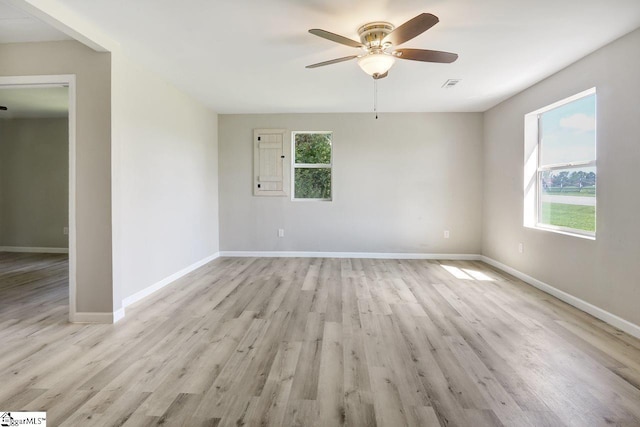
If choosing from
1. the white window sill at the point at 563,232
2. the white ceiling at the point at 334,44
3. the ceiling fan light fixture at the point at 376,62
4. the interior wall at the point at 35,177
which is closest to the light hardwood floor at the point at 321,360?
the white window sill at the point at 563,232

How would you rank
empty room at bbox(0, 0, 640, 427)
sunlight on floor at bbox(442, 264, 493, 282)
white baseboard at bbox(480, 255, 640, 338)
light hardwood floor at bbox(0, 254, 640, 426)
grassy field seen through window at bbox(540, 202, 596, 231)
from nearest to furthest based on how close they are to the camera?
1. light hardwood floor at bbox(0, 254, 640, 426)
2. empty room at bbox(0, 0, 640, 427)
3. white baseboard at bbox(480, 255, 640, 338)
4. grassy field seen through window at bbox(540, 202, 596, 231)
5. sunlight on floor at bbox(442, 264, 493, 282)

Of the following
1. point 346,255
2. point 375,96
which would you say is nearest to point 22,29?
point 375,96

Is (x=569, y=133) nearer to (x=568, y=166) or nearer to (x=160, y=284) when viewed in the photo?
(x=568, y=166)

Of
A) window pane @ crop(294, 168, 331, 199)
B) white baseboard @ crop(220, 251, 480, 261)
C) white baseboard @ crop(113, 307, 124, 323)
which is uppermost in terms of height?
window pane @ crop(294, 168, 331, 199)

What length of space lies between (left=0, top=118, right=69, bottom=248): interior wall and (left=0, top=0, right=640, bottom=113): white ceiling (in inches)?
151

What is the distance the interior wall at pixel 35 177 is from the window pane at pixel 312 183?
4544 millimetres

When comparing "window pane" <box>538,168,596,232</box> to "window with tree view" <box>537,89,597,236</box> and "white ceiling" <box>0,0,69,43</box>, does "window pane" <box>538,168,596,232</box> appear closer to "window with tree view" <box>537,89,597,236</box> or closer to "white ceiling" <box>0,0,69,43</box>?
"window with tree view" <box>537,89,597,236</box>

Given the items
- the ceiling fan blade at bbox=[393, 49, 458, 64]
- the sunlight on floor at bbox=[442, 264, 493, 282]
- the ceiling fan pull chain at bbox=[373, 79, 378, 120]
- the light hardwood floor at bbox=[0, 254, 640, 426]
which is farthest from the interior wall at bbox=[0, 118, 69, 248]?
the sunlight on floor at bbox=[442, 264, 493, 282]

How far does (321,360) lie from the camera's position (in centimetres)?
209

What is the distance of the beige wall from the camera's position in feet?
8.88

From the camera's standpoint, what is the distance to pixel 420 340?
2.39 meters

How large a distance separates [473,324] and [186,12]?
11.1 feet

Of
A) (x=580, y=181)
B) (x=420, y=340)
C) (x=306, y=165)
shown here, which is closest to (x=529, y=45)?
(x=580, y=181)

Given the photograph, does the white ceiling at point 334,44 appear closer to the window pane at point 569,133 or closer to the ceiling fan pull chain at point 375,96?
the ceiling fan pull chain at point 375,96
